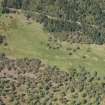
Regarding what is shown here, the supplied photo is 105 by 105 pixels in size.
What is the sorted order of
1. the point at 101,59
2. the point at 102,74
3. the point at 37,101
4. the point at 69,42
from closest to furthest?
the point at 37,101 → the point at 102,74 → the point at 101,59 → the point at 69,42

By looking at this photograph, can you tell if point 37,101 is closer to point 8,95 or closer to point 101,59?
point 8,95

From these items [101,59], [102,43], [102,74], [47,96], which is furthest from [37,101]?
[102,43]

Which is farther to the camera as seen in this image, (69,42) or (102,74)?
(69,42)

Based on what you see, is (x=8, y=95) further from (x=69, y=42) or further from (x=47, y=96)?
(x=69, y=42)

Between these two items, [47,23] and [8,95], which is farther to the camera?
[47,23]

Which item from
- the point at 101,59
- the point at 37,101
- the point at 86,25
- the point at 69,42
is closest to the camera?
the point at 37,101

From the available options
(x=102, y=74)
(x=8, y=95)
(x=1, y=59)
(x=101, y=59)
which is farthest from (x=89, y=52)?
(x=8, y=95)
